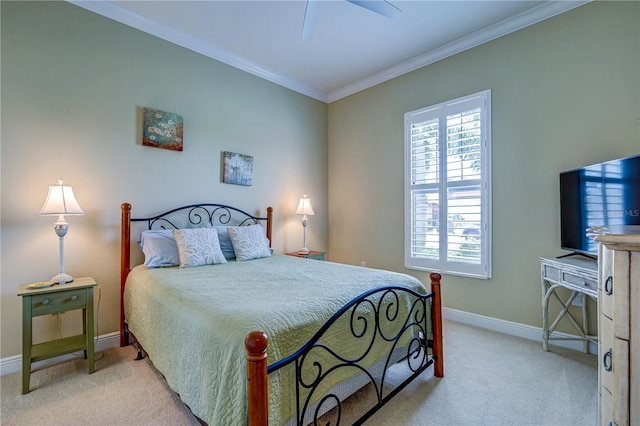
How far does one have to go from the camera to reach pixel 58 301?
211 centimetres

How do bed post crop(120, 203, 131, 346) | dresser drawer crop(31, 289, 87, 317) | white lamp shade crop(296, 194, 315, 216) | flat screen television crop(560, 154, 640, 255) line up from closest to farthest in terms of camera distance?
flat screen television crop(560, 154, 640, 255) < dresser drawer crop(31, 289, 87, 317) < bed post crop(120, 203, 131, 346) < white lamp shade crop(296, 194, 315, 216)

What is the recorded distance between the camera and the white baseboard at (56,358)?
2.20 m

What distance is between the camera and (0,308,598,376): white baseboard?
7.32 ft

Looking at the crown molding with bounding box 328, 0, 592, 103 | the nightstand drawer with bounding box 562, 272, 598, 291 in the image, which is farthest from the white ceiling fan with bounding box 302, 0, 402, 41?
the nightstand drawer with bounding box 562, 272, 598, 291

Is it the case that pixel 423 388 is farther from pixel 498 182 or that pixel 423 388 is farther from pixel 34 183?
pixel 34 183

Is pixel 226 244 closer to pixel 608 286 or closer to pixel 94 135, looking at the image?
pixel 94 135

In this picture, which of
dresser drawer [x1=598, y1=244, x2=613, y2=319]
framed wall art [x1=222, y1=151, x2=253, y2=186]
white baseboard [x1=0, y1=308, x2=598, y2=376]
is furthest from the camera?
framed wall art [x1=222, y1=151, x2=253, y2=186]

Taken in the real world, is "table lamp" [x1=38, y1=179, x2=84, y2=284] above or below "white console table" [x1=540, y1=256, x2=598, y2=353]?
above

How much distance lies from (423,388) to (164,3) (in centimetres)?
383

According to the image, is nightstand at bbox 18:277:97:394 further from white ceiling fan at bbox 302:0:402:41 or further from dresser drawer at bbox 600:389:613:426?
dresser drawer at bbox 600:389:613:426

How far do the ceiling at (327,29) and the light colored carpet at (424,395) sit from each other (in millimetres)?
2813

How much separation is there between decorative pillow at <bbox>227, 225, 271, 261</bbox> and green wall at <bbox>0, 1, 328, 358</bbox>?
59 cm

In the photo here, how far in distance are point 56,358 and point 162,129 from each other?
7.20 feet

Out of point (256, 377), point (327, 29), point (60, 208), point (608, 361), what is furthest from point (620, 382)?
point (327, 29)
